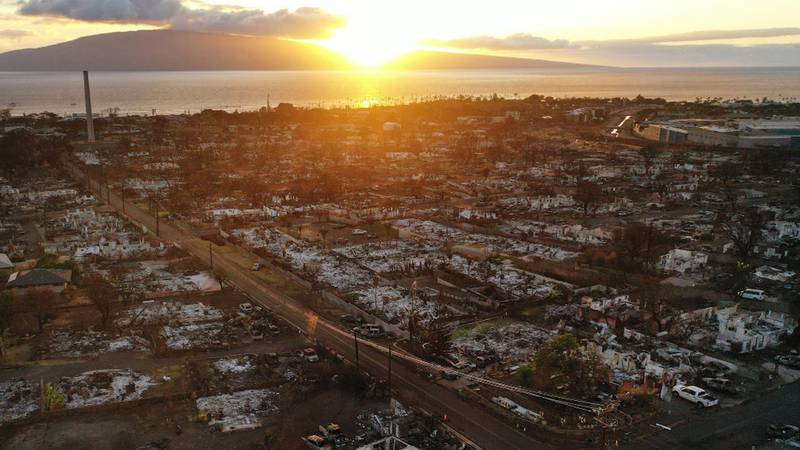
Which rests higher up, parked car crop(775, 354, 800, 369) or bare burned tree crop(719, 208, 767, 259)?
bare burned tree crop(719, 208, 767, 259)

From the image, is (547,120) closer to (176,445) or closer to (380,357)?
(380,357)

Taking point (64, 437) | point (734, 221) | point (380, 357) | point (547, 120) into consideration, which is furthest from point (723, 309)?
point (547, 120)

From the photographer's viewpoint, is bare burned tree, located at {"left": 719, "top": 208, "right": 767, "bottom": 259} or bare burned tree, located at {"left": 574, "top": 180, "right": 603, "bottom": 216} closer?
bare burned tree, located at {"left": 719, "top": 208, "right": 767, "bottom": 259}

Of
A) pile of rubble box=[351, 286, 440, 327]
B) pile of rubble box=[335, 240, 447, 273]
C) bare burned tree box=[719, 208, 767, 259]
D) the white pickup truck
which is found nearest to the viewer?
the white pickup truck

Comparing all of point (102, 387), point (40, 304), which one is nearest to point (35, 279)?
point (40, 304)

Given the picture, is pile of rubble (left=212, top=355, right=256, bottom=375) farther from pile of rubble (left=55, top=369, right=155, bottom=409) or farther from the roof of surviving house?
the roof of surviving house

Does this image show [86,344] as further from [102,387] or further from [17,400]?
[17,400]

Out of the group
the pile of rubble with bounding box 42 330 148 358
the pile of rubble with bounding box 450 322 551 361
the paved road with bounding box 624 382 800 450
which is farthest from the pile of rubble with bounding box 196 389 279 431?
the paved road with bounding box 624 382 800 450
